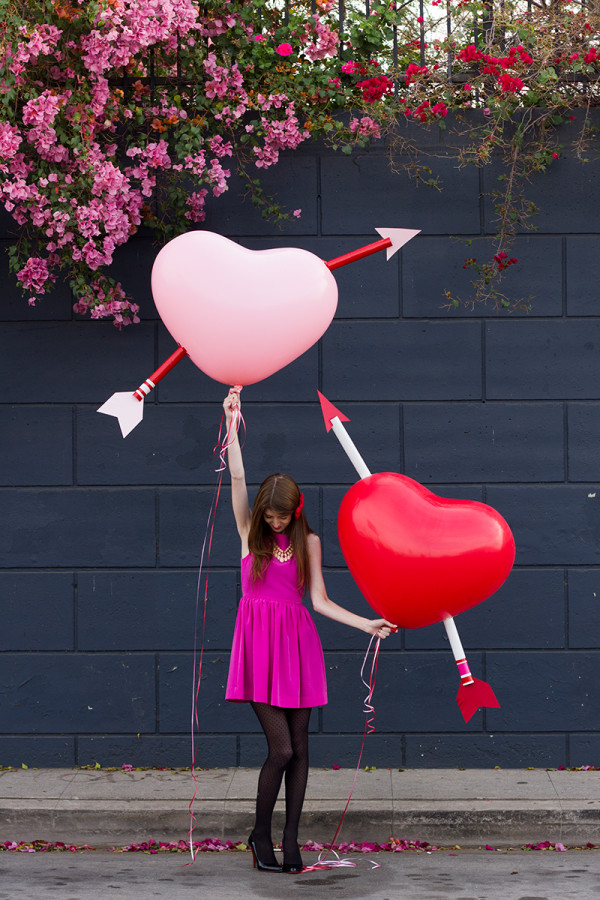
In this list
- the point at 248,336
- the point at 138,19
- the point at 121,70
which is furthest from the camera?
the point at 121,70

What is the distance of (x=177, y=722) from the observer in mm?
5332

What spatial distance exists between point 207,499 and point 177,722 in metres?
1.15

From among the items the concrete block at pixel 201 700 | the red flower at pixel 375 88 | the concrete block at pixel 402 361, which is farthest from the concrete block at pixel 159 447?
the red flower at pixel 375 88

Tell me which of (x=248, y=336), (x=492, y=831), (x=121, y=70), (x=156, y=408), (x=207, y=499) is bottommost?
(x=492, y=831)

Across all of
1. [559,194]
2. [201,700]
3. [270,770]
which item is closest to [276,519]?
[270,770]

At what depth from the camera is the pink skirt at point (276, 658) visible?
4141 millimetres

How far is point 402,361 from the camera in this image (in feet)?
17.5

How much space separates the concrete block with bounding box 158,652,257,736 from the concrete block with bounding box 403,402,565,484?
143 centimetres

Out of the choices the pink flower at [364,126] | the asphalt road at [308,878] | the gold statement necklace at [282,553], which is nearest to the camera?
the asphalt road at [308,878]

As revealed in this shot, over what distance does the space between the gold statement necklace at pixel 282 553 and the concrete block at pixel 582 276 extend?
2.07 m

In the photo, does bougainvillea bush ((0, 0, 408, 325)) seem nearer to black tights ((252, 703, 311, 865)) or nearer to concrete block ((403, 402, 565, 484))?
concrete block ((403, 402, 565, 484))

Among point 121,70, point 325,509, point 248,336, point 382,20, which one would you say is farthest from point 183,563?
point 382,20

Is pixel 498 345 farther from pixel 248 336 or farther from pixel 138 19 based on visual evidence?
pixel 138 19

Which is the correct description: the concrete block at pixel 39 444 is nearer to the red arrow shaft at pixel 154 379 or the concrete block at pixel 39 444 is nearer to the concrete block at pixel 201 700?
the concrete block at pixel 201 700
